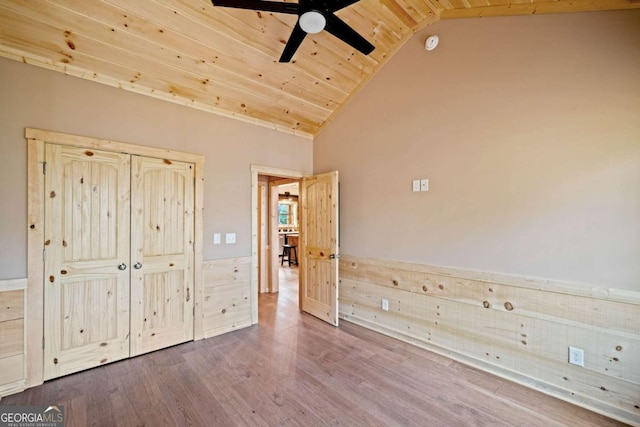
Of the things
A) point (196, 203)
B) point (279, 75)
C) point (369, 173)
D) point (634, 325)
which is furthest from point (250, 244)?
point (634, 325)

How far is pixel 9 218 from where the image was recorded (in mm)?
2264

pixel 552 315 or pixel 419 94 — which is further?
pixel 419 94

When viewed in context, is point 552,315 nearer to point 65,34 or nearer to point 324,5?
point 324,5

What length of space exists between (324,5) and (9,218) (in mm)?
2977

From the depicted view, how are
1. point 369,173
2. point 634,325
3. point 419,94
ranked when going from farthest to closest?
point 369,173, point 419,94, point 634,325

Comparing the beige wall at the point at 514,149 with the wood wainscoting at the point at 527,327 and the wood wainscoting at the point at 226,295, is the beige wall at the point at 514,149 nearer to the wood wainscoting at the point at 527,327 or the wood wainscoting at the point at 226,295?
the wood wainscoting at the point at 527,327

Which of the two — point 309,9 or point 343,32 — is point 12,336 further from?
point 343,32

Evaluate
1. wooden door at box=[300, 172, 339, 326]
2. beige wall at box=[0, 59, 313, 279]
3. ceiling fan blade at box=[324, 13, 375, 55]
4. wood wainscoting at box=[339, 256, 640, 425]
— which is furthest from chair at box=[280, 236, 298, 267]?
ceiling fan blade at box=[324, 13, 375, 55]

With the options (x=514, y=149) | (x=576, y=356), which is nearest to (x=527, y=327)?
(x=576, y=356)

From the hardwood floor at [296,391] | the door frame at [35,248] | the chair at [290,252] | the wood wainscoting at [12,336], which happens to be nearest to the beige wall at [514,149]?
the hardwood floor at [296,391]

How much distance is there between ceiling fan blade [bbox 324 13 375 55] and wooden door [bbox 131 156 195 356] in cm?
215

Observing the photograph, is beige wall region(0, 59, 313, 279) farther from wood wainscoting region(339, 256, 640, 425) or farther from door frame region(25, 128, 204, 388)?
wood wainscoting region(339, 256, 640, 425)

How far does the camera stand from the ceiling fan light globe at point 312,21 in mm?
1877

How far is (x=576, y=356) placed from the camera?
7.15 feet
